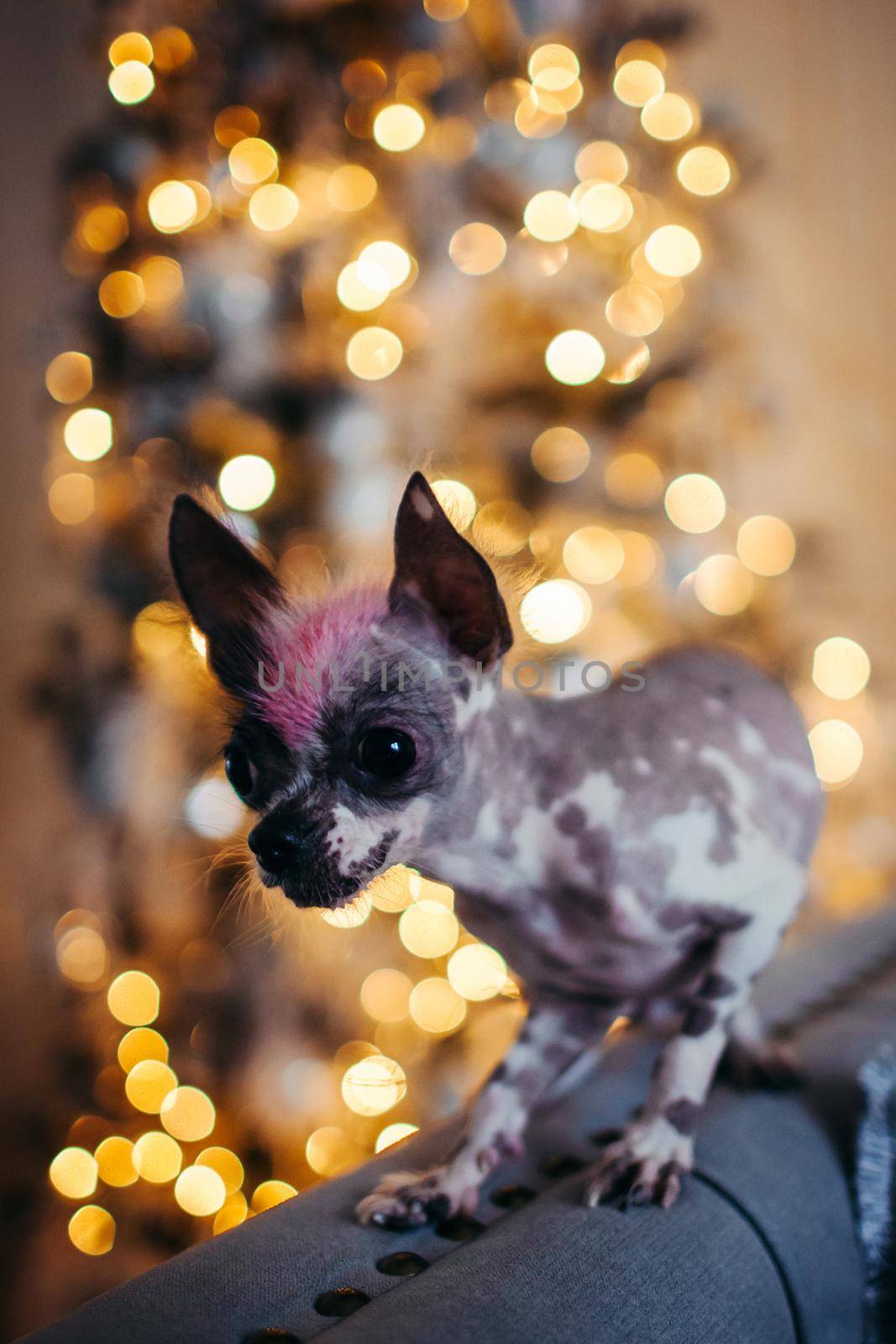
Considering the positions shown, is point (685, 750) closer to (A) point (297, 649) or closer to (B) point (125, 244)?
(A) point (297, 649)

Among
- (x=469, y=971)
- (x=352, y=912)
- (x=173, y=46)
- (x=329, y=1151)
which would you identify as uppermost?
(x=173, y=46)

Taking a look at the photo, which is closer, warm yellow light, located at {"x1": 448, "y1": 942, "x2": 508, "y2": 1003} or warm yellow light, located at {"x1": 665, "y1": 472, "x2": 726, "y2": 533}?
warm yellow light, located at {"x1": 448, "y1": 942, "x2": 508, "y2": 1003}

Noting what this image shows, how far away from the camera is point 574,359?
A: 138 cm

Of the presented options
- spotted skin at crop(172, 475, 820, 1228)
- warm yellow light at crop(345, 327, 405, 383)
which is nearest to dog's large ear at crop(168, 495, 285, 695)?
spotted skin at crop(172, 475, 820, 1228)

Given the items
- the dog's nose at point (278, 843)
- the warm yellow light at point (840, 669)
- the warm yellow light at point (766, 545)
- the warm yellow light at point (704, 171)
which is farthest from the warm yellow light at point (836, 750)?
the dog's nose at point (278, 843)

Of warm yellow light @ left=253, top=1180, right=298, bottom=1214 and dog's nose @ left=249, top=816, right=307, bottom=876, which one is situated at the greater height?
dog's nose @ left=249, top=816, right=307, bottom=876

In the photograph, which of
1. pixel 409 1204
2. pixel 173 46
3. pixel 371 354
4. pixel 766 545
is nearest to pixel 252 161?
pixel 173 46

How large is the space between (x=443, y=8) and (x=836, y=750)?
1433 mm

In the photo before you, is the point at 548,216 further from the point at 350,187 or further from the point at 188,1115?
the point at 188,1115

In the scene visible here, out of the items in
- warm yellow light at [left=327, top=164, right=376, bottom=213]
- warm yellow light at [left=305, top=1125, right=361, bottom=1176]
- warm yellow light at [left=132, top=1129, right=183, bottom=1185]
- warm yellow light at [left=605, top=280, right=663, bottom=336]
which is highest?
warm yellow light at [left=605, top=280, right=663, bottom=336]

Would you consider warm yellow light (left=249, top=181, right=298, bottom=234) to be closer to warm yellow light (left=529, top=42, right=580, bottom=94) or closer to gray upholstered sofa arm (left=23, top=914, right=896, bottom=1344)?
warm yellow light (left=529, top=42, right=580, bottom=94)

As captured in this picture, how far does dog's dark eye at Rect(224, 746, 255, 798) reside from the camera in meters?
0.55

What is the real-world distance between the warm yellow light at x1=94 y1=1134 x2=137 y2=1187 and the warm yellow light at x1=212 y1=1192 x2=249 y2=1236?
0.22 meters

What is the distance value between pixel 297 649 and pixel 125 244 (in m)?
1.12
